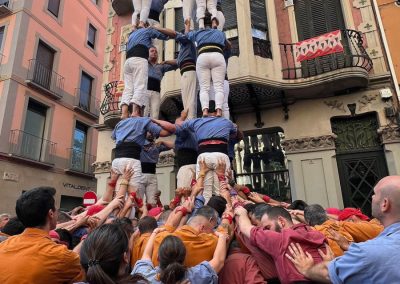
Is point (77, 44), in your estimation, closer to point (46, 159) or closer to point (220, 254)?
point (46, 159)

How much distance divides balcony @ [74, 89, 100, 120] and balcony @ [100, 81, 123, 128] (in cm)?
615

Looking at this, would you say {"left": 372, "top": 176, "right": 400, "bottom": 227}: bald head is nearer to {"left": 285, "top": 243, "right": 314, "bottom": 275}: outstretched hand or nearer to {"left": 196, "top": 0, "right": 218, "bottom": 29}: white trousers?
{"left": 285, "top": 243, "right": 314, "bottom": 275}: outstretched hand

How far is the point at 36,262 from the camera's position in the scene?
2.11 m

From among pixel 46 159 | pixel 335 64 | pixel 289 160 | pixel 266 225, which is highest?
pixel 335 64

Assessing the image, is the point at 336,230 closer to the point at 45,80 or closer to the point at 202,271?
the point at 202,271

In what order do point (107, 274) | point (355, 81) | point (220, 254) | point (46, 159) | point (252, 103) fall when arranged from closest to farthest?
point (107, 274) → point (220, 254) → point (355, 81) → point (252, 103) → point (46, 159)

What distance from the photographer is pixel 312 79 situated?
402 inches

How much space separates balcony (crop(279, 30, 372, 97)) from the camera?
9727 millimetres

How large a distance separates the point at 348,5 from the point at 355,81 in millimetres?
3112

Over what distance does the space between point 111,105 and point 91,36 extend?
10.9 metres

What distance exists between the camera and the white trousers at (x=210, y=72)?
6.12 metres

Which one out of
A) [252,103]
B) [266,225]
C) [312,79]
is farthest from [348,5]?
[266,225]

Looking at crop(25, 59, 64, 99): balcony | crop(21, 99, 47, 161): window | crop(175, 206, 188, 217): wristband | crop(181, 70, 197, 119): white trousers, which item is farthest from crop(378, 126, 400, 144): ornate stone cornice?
crop(25, 59, 64, 99): balcony

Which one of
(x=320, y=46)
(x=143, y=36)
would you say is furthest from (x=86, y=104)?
(x=320, y=46)
